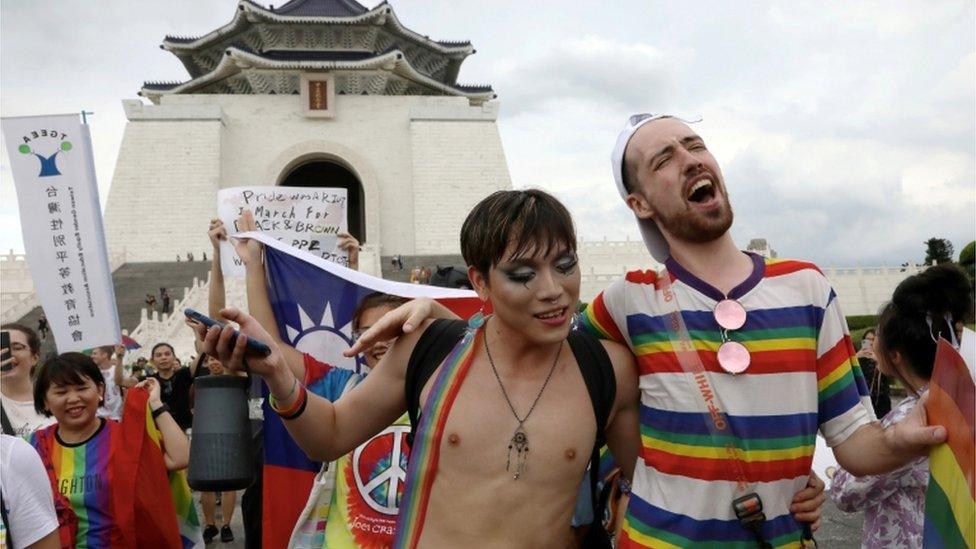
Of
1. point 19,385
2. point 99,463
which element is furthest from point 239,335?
point 19,385

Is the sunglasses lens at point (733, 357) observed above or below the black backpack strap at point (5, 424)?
above

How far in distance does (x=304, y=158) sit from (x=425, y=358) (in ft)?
86.3

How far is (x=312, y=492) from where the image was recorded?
9.14 ft

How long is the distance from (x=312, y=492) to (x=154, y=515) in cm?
63

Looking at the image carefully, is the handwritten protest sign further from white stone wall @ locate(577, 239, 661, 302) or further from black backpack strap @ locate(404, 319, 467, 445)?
white stone wall @ locate(577, 239, 661, 302)

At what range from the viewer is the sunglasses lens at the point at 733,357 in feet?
5.43

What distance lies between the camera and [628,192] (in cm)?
194

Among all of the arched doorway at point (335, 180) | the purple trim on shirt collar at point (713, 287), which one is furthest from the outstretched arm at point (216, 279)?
the arched doorway at point (335, 180)

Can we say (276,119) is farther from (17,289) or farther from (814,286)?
(814,286)

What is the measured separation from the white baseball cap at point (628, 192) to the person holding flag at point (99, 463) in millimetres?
2097

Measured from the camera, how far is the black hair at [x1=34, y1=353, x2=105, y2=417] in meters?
2.95

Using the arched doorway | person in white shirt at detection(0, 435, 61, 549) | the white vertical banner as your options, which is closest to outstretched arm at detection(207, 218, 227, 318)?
the white vertical banner

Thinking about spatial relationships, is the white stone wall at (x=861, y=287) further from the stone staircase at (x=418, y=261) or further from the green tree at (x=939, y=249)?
the stone staircase at (x=418, y=261)

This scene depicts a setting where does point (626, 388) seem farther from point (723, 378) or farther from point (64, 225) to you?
point (64, 225)
